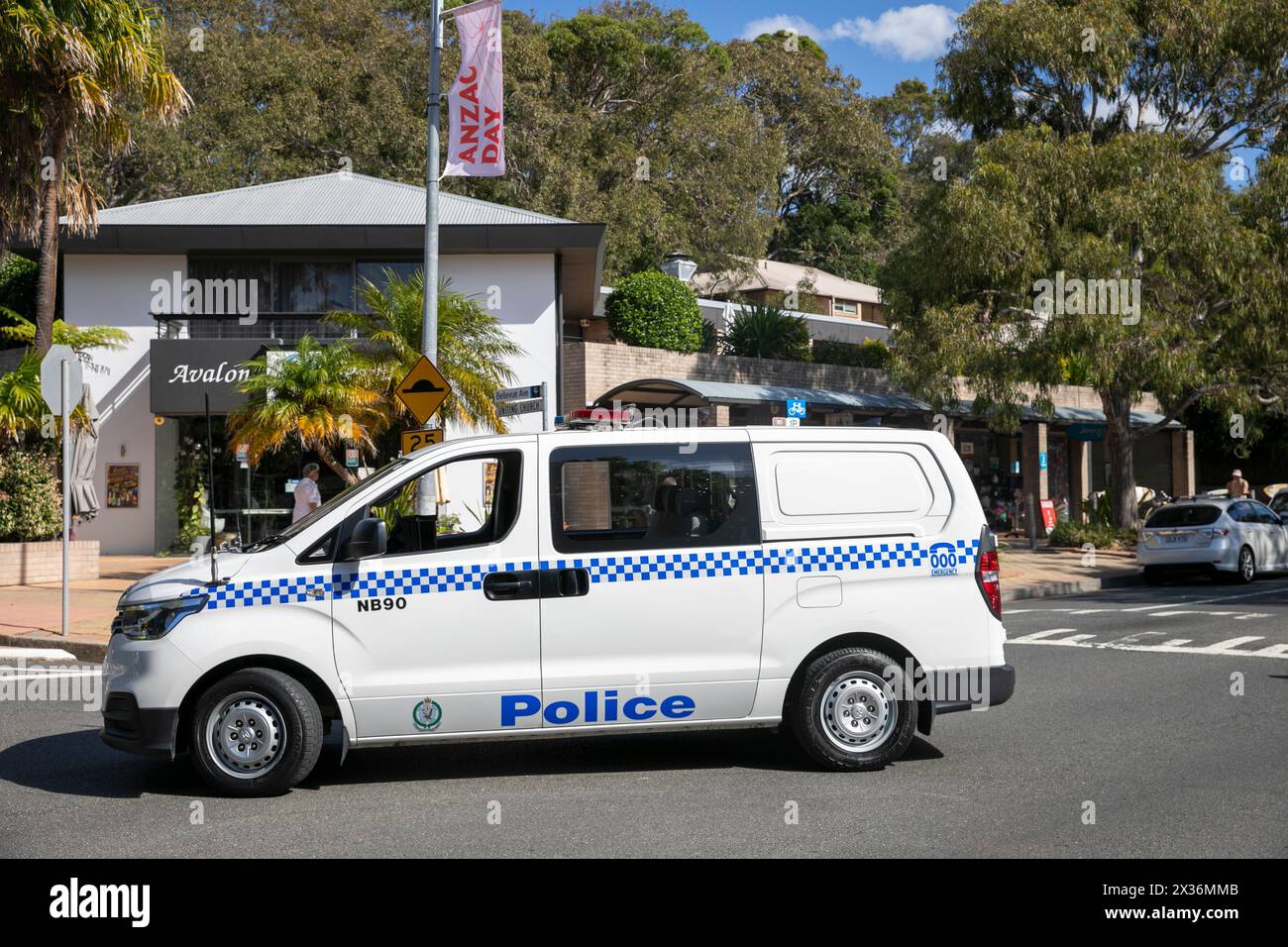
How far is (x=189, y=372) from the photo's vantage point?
23844mm

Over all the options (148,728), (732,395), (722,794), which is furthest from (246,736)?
(732,395)

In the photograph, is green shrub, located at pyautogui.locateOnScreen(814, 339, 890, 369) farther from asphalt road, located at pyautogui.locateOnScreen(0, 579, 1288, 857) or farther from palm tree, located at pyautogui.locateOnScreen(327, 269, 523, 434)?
asphalt road, located at pyautogui.locateOnScreen(0, 579, 1288, 857)

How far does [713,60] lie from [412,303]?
33.5 metres

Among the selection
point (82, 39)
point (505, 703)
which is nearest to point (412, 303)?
point (82, 39)

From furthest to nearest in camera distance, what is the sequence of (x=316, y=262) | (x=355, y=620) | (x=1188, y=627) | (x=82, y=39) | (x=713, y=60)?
(x=713, y=60), (x=316, y=262), (x=82, y=39), (x=1188, y=627), (x=355, y=620)

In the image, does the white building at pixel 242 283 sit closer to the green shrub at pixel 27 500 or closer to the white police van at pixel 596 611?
the green shrub at pixel 27 500

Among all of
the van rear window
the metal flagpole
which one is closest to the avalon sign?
the metal flagpole

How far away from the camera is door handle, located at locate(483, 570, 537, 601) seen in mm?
7117

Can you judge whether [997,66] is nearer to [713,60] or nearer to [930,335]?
[930,335]

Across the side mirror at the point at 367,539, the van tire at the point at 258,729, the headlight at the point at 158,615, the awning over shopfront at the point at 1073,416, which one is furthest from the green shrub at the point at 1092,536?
the headlight at the point at 158,615

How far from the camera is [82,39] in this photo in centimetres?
1720

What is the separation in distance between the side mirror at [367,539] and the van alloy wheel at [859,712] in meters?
2.73

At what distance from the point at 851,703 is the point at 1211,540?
16.1m

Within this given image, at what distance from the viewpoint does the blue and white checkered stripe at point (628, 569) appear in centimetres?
698
